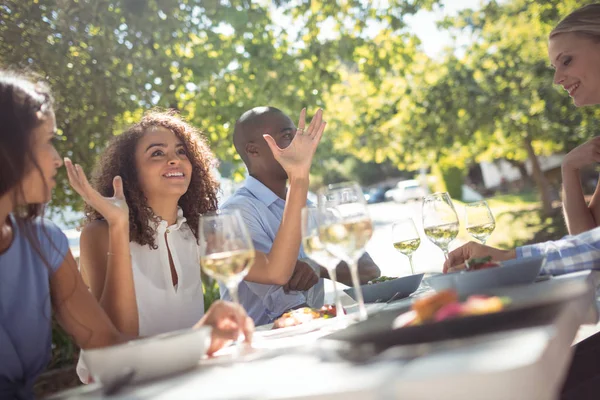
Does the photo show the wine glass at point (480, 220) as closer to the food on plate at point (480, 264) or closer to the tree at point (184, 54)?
the food on plate at point (480, 264)

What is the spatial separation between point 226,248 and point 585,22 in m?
2.42

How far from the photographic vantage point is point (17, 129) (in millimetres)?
2041

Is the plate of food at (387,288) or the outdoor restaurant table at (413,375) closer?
the outdoor restaurant table at (413,375)

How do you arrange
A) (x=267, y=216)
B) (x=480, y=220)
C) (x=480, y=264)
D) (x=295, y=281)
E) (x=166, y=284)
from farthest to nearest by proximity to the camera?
(x=267, y=216) < (x=295, y=281) < (x=166, y=284) < (x=480, y=220) < (x=480, y=264)

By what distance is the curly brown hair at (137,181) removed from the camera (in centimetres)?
318

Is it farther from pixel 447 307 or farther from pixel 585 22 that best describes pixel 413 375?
pixel 585 22

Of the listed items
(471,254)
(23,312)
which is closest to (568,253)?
(471,254)

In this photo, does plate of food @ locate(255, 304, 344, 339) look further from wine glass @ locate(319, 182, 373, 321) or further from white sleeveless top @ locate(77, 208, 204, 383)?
white sleeveless top @ locate(77, 208, 204, 383)

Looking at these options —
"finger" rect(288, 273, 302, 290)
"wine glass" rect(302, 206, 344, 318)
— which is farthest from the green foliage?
"wine glass" rect(302, 206, 344, 318)

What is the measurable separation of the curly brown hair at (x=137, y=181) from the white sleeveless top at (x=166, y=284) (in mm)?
64

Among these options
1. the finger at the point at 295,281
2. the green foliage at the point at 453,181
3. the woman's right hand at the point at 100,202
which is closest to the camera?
the woman's right hand at the point at 100,202

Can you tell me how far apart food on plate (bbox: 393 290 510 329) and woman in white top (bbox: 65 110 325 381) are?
1.30 meters

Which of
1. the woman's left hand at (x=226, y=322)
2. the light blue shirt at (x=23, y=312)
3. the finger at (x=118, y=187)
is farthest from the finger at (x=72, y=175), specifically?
the woman's left hand at (x=226, y=322)

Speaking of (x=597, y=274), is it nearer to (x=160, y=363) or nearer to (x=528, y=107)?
(x=160, y=363)
